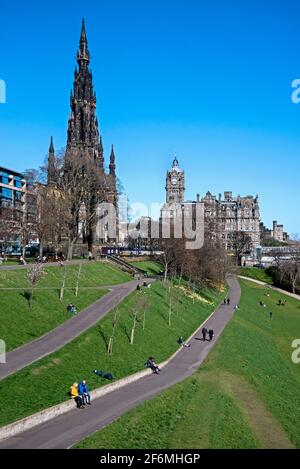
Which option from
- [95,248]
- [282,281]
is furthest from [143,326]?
[282,281]

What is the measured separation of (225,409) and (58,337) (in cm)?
1058

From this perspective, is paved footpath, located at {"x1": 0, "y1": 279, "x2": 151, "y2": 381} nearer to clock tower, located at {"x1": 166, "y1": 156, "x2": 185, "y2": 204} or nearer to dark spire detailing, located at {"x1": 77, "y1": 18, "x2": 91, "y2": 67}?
dark spire detailing, located at {"x1": 77, "y1": 18, "x2": 91, "y2": 67}

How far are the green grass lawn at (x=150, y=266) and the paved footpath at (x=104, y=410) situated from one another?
37857 millimetres

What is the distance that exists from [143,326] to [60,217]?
29.3 metres

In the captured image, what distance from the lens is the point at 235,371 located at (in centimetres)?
3169

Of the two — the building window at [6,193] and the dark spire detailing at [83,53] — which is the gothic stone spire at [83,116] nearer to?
the dark spire detailing at [83,53]

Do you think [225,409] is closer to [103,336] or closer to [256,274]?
[103,336]

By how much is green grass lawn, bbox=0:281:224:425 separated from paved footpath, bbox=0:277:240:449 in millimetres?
880

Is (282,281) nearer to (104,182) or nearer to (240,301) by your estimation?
(240,301)

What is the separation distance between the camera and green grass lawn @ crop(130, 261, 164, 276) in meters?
72.9

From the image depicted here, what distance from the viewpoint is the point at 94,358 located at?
2741 centimetres

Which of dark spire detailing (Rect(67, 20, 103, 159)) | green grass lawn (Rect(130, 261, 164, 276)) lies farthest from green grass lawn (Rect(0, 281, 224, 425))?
dark spire detailing (Rect(67, 20, 103, 159))

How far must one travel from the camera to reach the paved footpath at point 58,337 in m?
24.1

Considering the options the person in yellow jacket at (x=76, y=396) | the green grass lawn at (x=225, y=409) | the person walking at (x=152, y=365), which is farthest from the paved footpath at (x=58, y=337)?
the green grass lawn at (x=225, y=409)
